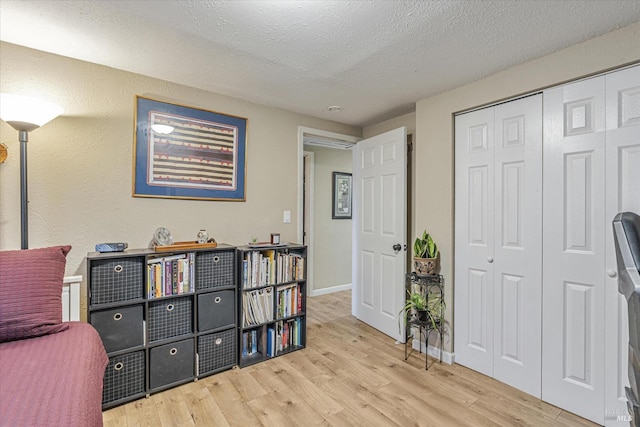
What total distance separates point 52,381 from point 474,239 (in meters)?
2.56

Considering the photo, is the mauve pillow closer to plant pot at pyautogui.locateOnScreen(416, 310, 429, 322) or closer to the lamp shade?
the lamp shade

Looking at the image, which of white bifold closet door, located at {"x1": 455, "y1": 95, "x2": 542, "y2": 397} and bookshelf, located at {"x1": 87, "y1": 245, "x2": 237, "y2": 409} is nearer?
bookshelf, located at {"x1": 87, "y1": 245, "x2": 237, "y2": 409}

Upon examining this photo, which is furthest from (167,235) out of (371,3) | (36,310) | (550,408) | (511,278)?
(550,408)

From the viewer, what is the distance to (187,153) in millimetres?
2412

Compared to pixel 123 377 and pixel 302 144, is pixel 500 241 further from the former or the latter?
pixel 123 377

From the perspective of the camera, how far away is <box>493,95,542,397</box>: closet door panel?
6.56ft

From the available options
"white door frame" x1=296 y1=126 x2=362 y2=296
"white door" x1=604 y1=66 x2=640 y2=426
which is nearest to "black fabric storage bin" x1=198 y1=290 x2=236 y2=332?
"white door frame" x1=296 y1=126 x2=362 y2=296

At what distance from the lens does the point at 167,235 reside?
223cm

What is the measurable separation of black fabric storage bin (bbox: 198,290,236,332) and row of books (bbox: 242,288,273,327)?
0.11 meters

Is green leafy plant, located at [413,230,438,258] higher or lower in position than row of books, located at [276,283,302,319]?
higher

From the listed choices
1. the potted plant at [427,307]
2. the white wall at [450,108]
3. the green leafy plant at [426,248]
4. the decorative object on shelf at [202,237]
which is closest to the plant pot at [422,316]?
the potted plant at [427,307]

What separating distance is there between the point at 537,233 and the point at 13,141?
3.40 m

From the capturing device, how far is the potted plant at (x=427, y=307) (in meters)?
2.45

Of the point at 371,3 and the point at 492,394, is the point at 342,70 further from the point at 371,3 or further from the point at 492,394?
the point at 492,394
